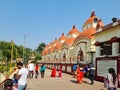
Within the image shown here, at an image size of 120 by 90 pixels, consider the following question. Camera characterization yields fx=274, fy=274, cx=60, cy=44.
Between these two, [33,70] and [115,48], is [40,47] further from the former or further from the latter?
[115,48]

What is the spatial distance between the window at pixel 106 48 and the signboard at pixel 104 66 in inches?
34.6

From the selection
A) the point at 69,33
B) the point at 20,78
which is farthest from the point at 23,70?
the point at 69,33

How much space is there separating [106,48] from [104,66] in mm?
1842

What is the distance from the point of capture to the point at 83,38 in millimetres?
33781

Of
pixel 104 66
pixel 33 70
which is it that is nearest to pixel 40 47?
pixel 33 70

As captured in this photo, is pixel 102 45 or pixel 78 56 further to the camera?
pixel 78 56

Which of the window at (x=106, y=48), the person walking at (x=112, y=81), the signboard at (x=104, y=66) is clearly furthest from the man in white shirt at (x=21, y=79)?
the window at (x=106, y=48)

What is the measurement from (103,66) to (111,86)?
1246 cm

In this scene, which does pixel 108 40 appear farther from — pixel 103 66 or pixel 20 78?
pixel 20 78

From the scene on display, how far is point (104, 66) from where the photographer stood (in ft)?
71.5

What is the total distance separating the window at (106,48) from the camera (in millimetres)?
22231

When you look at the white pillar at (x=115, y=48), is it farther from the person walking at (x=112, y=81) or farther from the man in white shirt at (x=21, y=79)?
the man in white shirt at (x=21, y=79)

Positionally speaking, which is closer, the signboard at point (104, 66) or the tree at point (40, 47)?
the signboard at point (104, 66)

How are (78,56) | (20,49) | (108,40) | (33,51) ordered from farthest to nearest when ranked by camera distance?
(33,51) → (20,49) → (78,56) → (108,40)
